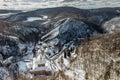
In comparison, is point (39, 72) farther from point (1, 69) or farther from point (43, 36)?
point (43, 36)

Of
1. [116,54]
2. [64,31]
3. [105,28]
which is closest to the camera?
[116,54]

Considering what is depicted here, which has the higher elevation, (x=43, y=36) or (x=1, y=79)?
(x=1, y=79)

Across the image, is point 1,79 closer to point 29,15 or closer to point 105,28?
point 105,28

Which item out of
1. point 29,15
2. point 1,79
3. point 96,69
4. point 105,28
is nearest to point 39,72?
point 1,79

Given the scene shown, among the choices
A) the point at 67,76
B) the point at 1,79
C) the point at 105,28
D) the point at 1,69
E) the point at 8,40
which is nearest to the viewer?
the point at 67,76

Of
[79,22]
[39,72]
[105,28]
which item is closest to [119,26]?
[105,28]

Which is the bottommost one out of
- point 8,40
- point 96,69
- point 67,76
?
point 8,40

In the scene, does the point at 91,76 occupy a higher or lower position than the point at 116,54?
lower

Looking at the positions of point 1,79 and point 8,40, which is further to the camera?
point 8,40

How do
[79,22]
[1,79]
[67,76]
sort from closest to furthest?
[67,76], [1,79], [79,22]
